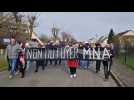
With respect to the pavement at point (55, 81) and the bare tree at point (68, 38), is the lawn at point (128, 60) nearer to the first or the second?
the bare tree at point (68, 38)

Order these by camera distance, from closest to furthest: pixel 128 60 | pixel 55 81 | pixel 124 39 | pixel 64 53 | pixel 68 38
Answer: pixel 55 81
pixel 64 53
pixel 128 60
pixel 68 38
pixel 124 39

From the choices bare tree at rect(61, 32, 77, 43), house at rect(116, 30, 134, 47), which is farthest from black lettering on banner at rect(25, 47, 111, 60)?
house at rect(116, 30, 134, 47)

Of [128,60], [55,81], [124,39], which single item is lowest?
[128,60]

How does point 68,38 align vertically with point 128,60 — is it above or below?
above

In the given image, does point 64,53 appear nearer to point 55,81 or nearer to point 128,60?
point 55,81

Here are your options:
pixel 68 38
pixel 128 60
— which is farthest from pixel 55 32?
pixel 128 60

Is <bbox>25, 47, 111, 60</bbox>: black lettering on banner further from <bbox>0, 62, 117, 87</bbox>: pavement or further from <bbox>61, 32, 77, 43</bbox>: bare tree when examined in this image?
<bbox>61, 32, 77, 43</bbox>: bare tree

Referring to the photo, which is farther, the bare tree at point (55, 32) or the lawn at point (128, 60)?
the bare tree at point (55, 32)

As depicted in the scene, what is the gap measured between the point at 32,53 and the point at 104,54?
3240 mm

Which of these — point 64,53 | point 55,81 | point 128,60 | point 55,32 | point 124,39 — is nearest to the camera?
point 55,81

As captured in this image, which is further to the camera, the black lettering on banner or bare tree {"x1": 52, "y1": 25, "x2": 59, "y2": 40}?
bare tree {"x1": 52, "y1": 25, "x2": 59, "y2": 40}

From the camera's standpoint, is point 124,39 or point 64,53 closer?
point 64,53

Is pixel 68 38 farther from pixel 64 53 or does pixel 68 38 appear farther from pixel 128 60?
pixel 64 53


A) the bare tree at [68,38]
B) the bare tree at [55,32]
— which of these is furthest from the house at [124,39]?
the bare tree at [55,32]
